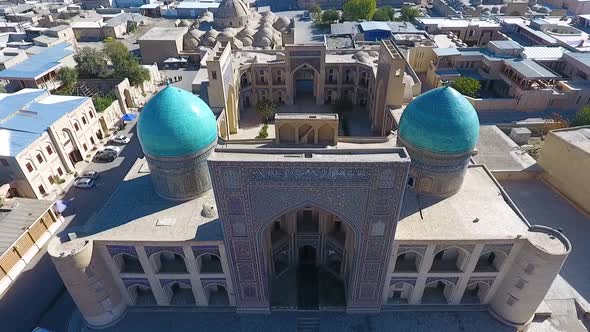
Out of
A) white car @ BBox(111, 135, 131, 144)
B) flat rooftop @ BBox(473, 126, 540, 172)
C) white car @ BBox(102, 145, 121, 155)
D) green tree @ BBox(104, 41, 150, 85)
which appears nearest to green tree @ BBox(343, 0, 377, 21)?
green tree @ BBox(104, 41, 150, 85)

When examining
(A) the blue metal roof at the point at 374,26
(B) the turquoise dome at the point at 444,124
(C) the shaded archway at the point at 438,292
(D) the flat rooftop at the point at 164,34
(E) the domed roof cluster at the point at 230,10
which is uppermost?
(B) the turquoise dome at the point at 444,124

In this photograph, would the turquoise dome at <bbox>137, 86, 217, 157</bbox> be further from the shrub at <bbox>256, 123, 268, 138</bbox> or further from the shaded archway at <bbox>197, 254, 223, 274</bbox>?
the shrub at <bbox>256, 123, 268, 138</bbox>

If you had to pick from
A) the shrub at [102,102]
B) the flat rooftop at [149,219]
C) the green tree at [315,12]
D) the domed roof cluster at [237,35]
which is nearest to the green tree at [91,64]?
the shrub at [102,102]

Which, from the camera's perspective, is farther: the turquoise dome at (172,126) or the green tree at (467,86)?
the green tree at (467,86)

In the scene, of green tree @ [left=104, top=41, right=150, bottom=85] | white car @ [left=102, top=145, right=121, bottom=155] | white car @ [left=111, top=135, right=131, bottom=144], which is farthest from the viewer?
green tree @ [left=104, top=41, right=150, bottom=85]

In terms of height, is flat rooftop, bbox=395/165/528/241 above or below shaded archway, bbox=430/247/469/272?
above

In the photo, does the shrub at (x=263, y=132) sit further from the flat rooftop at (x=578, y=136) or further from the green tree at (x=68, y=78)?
the flat rooftop at (x=578, y=136)

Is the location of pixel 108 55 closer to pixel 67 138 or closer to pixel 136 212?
pixel 67 138
